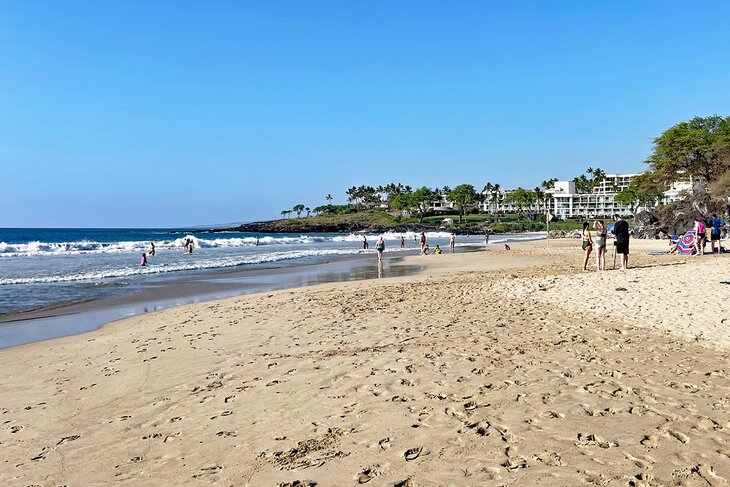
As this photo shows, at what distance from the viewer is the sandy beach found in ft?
13.1

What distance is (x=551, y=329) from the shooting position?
28.5 feet

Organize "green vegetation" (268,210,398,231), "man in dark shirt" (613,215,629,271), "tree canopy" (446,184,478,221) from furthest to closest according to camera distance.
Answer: "tree canopy" (446,184,478,221) → "green vegetation" (268,210,398,231) → "man in dark shirt" (613,215,629,271)

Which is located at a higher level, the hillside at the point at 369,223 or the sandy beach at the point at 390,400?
the hillside at the point at 369,223

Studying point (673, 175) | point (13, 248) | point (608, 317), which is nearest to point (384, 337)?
point (608, 317)

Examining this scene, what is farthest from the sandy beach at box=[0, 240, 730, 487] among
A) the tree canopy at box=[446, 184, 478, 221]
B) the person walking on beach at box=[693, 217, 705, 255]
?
the tree canopy at box=[446, 184, 478, 221]

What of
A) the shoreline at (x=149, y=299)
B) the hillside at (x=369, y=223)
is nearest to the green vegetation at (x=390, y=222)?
the hillside at (x=369, y=223)

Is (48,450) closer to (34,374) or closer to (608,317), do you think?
(34,374)

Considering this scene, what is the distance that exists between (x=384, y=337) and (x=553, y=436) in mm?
4443

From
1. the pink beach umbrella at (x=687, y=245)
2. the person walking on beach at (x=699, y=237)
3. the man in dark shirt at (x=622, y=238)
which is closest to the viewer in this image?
the man in dark shirt at (x=622, y=238)

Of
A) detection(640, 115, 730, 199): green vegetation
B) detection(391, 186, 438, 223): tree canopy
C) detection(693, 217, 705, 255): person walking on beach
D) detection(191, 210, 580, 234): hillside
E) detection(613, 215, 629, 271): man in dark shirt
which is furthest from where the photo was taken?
detection(391, 186, 438, 223): tree canopy

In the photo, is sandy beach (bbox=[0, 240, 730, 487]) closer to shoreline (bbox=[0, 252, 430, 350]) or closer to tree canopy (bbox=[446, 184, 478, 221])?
shoreline (bbox=[0, 252, 430, 350])

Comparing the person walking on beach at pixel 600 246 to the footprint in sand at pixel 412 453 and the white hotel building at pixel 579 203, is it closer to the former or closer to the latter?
the footprint in sand at pixel 412 453

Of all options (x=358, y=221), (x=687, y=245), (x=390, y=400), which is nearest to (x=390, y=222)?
(x=358, y=221)

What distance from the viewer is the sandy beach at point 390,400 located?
400 centimetres
